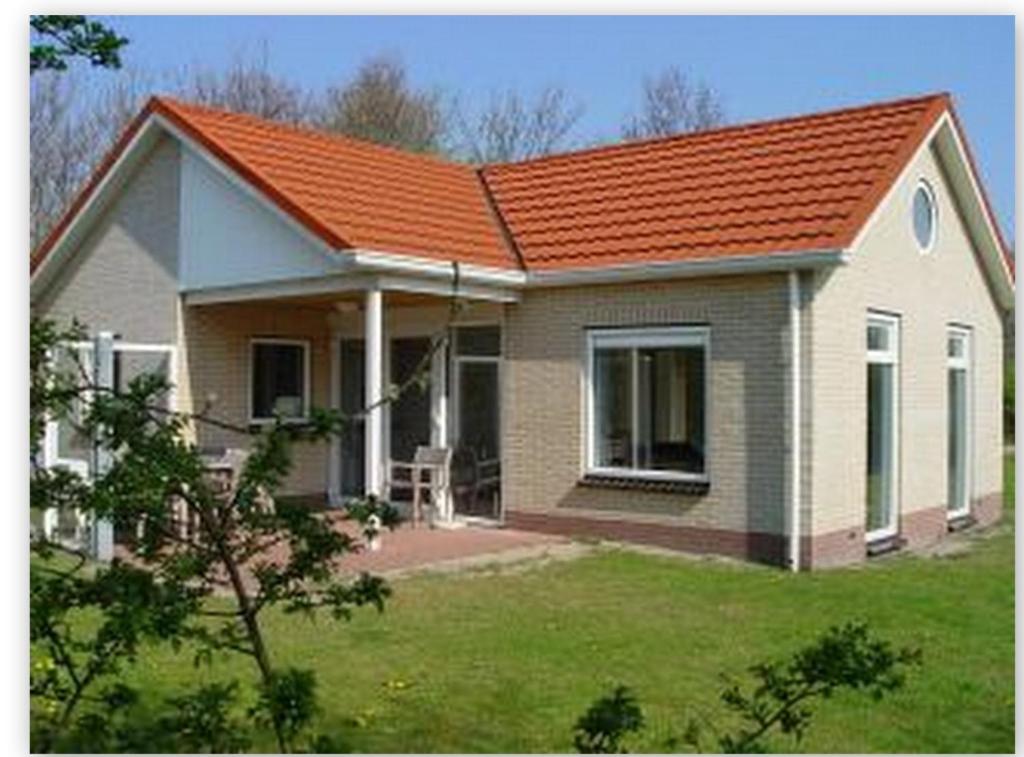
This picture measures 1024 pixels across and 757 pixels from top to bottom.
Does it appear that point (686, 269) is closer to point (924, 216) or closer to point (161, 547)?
point (924, 216)

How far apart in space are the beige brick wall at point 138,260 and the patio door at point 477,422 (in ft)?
13.5

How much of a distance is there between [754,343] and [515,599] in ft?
15.5

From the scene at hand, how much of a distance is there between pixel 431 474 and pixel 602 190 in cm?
477

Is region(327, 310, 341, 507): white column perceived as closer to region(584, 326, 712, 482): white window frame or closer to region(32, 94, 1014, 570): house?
region(32, 94, 1014, 570): house

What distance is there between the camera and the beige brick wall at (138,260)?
18312mm

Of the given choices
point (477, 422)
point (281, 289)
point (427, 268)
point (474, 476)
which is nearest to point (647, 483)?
point (474, 476)

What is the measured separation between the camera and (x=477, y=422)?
1823cm

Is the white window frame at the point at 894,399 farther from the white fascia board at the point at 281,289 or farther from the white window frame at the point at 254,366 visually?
the white window frame at the point at 254,366

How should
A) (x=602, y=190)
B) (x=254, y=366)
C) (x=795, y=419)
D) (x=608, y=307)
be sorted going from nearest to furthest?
(x=795, y=419)
(x=608, y=307)
(x=602, y=190)
(x=254, y=366)

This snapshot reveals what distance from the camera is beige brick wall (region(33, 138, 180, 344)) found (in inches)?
721

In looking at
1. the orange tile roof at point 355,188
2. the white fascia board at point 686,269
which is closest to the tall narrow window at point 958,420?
the white fascia board at point 686,269

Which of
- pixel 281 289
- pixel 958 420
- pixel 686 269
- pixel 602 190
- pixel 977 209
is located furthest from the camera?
pixel 958 420

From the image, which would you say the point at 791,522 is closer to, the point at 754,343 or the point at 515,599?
the point at 754,343

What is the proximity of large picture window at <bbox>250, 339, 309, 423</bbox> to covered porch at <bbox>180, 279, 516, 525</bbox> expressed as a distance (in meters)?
0.02
